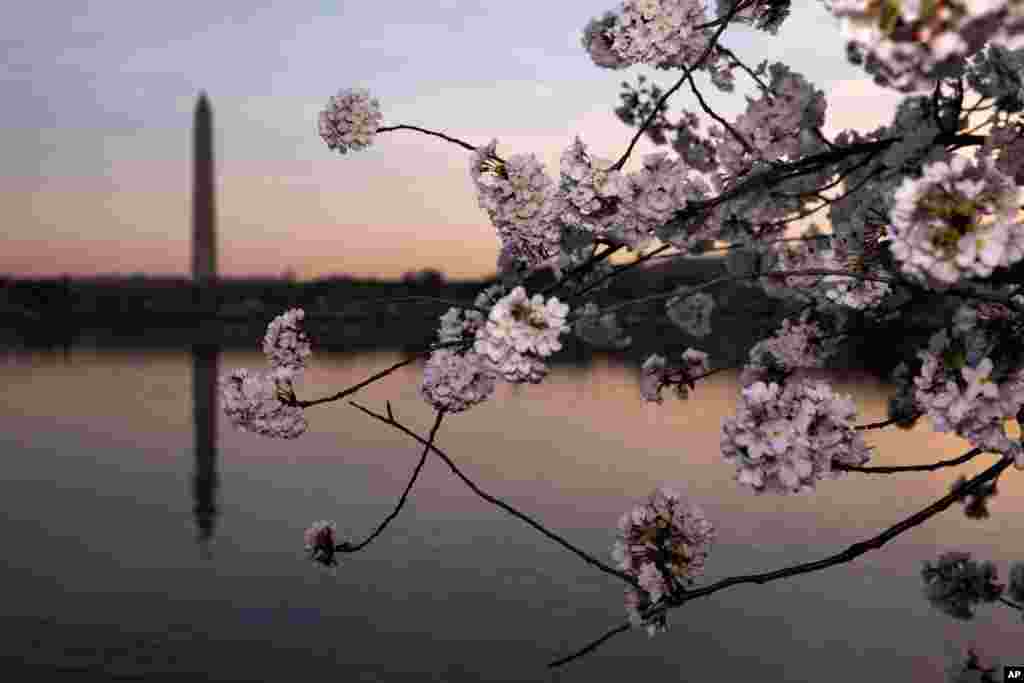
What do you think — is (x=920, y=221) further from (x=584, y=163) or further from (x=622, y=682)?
(x=622, y=682)

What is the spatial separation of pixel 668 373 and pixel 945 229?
3.44 m

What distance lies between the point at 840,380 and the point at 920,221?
195 ft

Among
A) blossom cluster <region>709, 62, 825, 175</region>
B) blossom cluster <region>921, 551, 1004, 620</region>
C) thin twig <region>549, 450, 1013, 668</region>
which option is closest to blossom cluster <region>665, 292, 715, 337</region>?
blossom cluster <region>921, 551, 1004, 620</region>

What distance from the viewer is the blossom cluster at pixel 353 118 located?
4.75 metres

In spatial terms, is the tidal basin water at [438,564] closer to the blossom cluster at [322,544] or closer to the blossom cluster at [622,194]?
the blossom cluster at [322,544]

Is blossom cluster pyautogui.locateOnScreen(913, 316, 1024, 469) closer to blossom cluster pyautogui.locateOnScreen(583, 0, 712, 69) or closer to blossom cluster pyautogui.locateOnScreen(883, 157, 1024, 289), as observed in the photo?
blossom cluster pyautogui.locateOnScreen(883, 157, 1024, 289)

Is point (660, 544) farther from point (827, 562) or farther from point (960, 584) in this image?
point (960, 584)

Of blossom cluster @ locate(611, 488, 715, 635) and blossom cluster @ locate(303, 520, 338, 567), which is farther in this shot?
blossom cluster @ locate(303, 520, 338, 567)

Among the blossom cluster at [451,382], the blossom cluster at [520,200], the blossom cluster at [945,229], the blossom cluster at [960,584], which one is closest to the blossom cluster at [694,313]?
the blossom cluster at [960,584]

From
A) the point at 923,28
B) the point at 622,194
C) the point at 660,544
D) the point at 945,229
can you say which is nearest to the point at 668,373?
the point at 622,194

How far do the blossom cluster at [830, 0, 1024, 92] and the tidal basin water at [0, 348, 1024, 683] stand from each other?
578cm

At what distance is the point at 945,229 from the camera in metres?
2.11

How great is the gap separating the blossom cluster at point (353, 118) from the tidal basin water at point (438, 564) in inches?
175

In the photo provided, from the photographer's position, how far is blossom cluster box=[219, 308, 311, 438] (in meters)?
4.45
